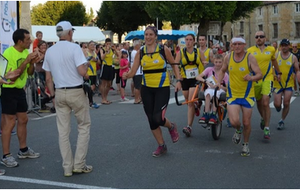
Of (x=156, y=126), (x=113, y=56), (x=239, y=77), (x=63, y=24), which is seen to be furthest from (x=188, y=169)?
(x=113, y=56)

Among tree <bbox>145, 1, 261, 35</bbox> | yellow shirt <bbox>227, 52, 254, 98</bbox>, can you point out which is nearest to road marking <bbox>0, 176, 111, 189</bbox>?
yellow shirt <bbox>227, 52, 254, 98</bbox>

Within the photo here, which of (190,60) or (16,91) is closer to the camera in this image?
(16,91)

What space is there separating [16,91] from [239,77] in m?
3.20

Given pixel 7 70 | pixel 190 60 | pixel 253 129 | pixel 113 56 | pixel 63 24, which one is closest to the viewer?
pixel 63 24

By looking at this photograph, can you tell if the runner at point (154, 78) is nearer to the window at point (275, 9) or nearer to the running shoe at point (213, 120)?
the running shoe at point (213, 120)

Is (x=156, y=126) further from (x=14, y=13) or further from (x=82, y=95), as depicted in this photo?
(x=14, y=13)

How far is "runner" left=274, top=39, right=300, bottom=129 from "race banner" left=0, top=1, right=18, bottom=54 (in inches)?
235

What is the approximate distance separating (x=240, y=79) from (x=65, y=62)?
2.63m

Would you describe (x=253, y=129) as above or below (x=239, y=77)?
below

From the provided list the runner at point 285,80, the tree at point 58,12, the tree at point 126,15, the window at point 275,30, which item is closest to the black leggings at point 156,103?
the runner at point 285,80

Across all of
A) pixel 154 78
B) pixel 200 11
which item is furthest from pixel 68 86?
pixel 200 11

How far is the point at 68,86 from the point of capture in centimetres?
585

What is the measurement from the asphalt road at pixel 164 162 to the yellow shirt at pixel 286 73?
0.87 metres

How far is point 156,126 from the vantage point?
6.91 m
